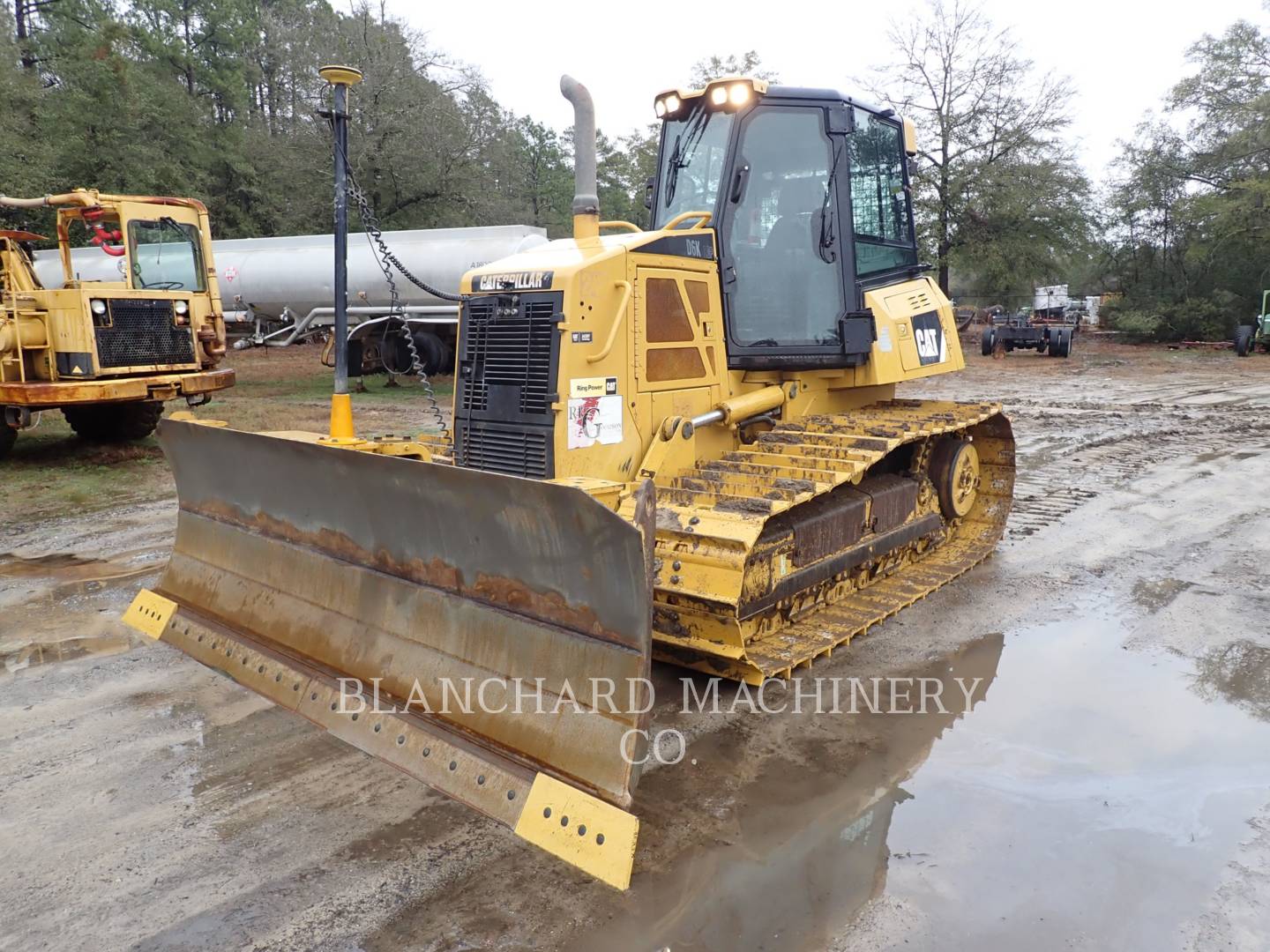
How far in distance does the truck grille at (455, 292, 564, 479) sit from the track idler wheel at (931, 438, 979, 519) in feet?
10.1

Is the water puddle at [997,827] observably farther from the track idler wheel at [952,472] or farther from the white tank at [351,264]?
the white tank at [351,264]

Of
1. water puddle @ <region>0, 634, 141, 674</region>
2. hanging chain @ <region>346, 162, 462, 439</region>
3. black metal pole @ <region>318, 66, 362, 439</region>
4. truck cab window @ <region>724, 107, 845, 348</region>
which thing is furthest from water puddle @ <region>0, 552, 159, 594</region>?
truck cab window @ <region>724, 107, 845, 348</region>

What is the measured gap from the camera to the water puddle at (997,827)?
8.73 feet

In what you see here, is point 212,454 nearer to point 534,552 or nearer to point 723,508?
point 534,552

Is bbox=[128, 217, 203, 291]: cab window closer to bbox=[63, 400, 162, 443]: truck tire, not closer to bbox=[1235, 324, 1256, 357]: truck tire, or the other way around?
bbox=[63, 400, 162, 443]: truck tire

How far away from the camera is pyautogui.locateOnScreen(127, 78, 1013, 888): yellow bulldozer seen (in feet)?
10.2

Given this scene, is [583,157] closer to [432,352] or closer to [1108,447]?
[1108,447]

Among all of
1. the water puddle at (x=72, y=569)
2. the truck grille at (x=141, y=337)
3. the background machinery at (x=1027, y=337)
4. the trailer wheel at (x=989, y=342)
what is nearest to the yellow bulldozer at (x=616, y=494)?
the water puddle at (x=72, y=569)

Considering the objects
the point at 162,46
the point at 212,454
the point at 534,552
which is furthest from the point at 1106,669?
the point at 162,46

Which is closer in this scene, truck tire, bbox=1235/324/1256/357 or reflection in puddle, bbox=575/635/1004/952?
reflection in puddle, bbox=575/635/1004/952

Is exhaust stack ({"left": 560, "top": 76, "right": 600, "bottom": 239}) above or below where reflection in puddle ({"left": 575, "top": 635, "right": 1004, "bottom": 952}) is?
above

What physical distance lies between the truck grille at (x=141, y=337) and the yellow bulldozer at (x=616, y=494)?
531 cm

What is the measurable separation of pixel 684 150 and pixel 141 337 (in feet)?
24.0

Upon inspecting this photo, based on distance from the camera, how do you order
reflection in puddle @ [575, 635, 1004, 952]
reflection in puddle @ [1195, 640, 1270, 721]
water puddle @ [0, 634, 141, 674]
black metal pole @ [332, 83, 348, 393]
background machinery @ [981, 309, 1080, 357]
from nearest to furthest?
reflection in puddle @ [575, 635, 1004, 952]
reflection in puddle @ [1195, 640, 1270, 721]
water puddle @ [0, 634, 141, 674]
black metal pole @ [332, 83, 348, 393]
background machinery @ [981, 309, 1080, 357]
